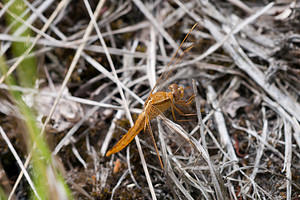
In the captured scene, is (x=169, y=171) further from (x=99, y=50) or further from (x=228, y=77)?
(x=99, y=50)

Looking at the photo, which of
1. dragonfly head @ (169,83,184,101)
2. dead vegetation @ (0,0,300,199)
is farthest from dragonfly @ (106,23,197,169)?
dead vegetation @ (0,0,300,199)

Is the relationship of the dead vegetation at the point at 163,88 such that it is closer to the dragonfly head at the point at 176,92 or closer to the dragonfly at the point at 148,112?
the dragonfly at the point at 148,112

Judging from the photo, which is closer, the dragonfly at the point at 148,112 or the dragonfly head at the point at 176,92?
the dragonfly at the point at 148,112

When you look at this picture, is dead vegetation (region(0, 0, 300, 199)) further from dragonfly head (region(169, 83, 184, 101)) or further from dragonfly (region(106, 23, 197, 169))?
dragonfly head (region(169, 83, 184, 101))

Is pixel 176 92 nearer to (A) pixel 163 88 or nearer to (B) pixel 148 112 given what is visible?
(B) pixel 148 112

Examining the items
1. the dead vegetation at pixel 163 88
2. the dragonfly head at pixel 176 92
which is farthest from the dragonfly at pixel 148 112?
the dead vegetation at pixel 163 88

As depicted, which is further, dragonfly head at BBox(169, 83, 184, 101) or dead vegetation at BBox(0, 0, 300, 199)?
dragonfly head at BBox(169, 83, 184, 101)

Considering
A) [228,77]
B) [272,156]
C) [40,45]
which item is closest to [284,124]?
[272,156]

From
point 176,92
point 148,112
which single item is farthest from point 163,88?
point 148,112

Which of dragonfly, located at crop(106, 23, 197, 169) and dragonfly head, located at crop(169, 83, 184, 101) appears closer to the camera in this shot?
dragonfly, located at crop(106, 23, 197, 169)
